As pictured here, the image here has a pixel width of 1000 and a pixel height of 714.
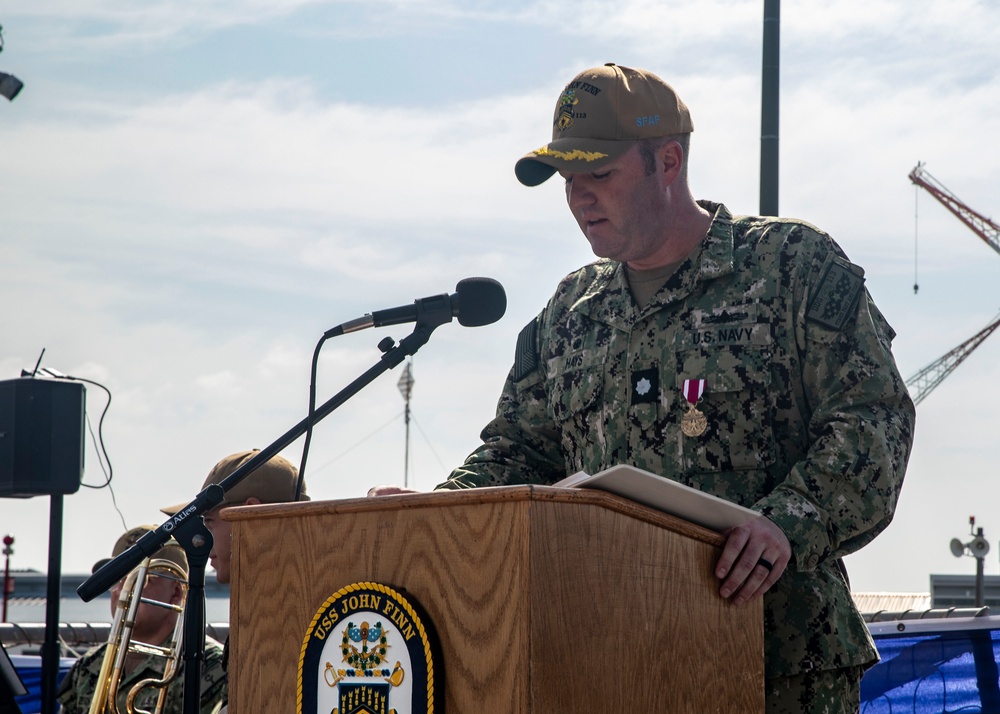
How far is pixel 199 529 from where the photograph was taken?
279 centimetres

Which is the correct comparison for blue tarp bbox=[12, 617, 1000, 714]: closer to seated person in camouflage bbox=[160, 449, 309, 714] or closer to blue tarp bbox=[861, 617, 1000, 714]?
blue tarp bbox=[861, 617, 1000, 714]

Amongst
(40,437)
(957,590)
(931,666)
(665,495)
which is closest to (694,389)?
(665,495)

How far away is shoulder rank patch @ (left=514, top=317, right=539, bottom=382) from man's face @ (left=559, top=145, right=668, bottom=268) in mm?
374

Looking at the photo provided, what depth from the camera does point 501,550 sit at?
1.88 m

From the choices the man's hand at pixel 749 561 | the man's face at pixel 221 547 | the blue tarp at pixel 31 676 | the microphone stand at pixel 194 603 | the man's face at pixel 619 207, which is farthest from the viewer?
the blue tarp at pixel 31 676

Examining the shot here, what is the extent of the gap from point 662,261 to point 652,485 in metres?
1.05

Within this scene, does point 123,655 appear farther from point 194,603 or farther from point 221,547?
point 194,603

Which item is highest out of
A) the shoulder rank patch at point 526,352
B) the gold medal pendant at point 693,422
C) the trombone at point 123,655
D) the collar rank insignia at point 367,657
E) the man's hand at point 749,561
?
the shoulder rank patch at point 526,352

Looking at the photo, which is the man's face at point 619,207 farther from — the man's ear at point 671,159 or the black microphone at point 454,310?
the black microphone at point 454,310

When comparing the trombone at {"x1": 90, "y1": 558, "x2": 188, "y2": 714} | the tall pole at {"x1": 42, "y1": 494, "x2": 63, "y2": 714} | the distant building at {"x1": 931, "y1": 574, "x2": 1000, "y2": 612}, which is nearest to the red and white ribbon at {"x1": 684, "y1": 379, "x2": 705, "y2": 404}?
the trombone at {"x1": 90, "y1": 558, "x2": 188, "y2": 714}

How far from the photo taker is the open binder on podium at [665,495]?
1.99 metres

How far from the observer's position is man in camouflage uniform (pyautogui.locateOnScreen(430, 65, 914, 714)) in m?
2.51

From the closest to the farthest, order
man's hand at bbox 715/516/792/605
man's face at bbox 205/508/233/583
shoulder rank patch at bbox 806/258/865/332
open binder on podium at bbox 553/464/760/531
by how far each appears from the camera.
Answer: open binder on podium at bbox 553/464/760/531
man's hand at bbox 715/516/792/605
shoulder rank patch at bbox 806/258/865/332
man's face at bbox 205/508/233/583

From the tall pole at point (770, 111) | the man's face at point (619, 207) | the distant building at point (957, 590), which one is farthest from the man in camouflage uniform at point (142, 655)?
the distant building at point (957, 590)
